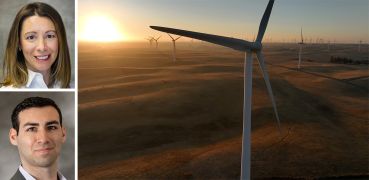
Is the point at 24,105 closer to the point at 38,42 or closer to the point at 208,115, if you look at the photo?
the point at 38,42

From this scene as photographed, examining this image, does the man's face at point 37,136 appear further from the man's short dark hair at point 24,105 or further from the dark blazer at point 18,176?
the dark blazer at point 18,176

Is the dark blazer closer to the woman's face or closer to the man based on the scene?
the man

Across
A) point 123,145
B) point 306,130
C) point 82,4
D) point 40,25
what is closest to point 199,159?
point 123,145

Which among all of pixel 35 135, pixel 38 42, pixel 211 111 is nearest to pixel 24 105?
pixel 35 135

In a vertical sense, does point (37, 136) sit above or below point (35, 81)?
below

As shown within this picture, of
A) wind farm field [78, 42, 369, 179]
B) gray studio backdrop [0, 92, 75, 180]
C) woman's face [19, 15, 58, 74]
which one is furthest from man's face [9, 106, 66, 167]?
wind farm field [78, 42, 369, 179]

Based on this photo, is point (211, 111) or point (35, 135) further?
point (211, 111)

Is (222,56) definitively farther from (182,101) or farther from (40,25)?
(40,25)

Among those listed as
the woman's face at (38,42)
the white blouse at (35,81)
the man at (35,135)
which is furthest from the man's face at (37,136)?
the woman's face at (38,42)
